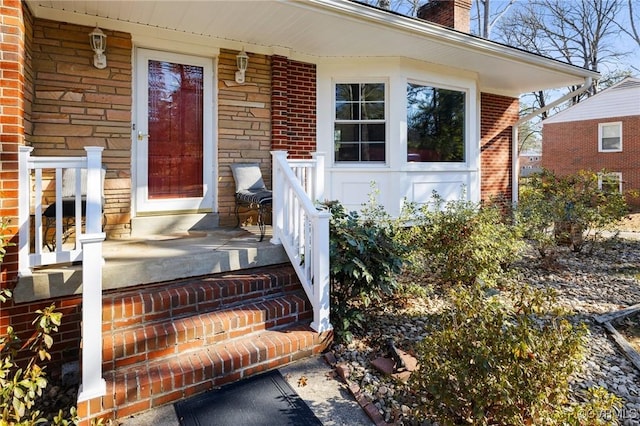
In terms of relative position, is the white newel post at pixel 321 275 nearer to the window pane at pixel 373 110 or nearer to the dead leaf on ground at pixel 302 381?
the dead leaf on ground at pixel 302 381

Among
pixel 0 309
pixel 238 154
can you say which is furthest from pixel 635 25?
pixel 0 309

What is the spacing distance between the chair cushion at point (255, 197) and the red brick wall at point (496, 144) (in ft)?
18.0

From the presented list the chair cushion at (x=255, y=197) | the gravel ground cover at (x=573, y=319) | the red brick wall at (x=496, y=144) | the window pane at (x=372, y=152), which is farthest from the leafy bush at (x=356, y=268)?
the red brick wall at (x=496, y=144)

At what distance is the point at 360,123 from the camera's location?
619 centimetres

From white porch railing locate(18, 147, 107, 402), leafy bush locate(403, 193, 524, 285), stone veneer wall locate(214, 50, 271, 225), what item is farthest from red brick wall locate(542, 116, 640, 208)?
white porch railing locate(18, 147, 107, 402)

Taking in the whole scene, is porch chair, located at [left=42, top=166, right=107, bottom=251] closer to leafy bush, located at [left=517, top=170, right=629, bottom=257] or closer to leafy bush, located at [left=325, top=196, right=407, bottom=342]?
leafy bush, located at [left=325, top=196, right=407, bottom=342]

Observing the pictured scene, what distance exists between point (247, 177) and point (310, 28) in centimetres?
194

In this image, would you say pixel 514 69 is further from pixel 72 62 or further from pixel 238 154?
pixel 72 62

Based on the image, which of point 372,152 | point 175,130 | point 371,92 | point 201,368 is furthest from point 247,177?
point 201,368

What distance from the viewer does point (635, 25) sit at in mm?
21094

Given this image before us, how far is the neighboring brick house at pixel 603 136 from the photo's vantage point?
1619 cm

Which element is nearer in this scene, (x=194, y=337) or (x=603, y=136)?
(x=194, y=337)

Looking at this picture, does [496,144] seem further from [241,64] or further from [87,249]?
[87,249]

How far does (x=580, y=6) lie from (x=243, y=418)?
26.9 metres
